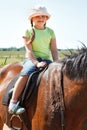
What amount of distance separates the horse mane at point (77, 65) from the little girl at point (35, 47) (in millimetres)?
563

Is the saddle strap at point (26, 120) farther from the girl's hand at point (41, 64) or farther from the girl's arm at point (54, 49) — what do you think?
the girl's arm at point (54, 49)

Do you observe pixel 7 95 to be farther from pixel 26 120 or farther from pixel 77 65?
pixel 77 65

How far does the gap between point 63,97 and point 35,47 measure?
1.24 m

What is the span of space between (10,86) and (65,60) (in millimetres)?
1390

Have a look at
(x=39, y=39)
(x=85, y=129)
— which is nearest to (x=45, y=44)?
(x=39, y=39)

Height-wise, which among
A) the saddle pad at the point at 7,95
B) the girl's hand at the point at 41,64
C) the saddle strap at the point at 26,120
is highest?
the girl's hand at the point at 41,64

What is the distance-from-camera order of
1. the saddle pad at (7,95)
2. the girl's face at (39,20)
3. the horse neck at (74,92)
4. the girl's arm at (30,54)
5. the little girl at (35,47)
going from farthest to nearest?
1. the saddle pad at (7,95)
2. the girl's face at (39,20)
3. the little girl at (35,47)
4. the girl's arm at (30,54)
5. the horse neck at (74,92)

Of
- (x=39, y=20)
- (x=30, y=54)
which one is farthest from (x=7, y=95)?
(x=39, y=20)

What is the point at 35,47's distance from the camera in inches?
211

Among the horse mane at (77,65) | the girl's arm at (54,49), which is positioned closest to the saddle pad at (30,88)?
the horse mane at (77,65)

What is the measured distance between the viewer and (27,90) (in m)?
4.98

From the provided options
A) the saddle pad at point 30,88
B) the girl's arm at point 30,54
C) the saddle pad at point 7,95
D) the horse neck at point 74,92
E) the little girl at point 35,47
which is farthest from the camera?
the saddle pad at point 7,95

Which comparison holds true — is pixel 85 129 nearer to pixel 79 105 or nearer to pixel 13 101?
pixel 79 105

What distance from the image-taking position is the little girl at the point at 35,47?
16.7ft
